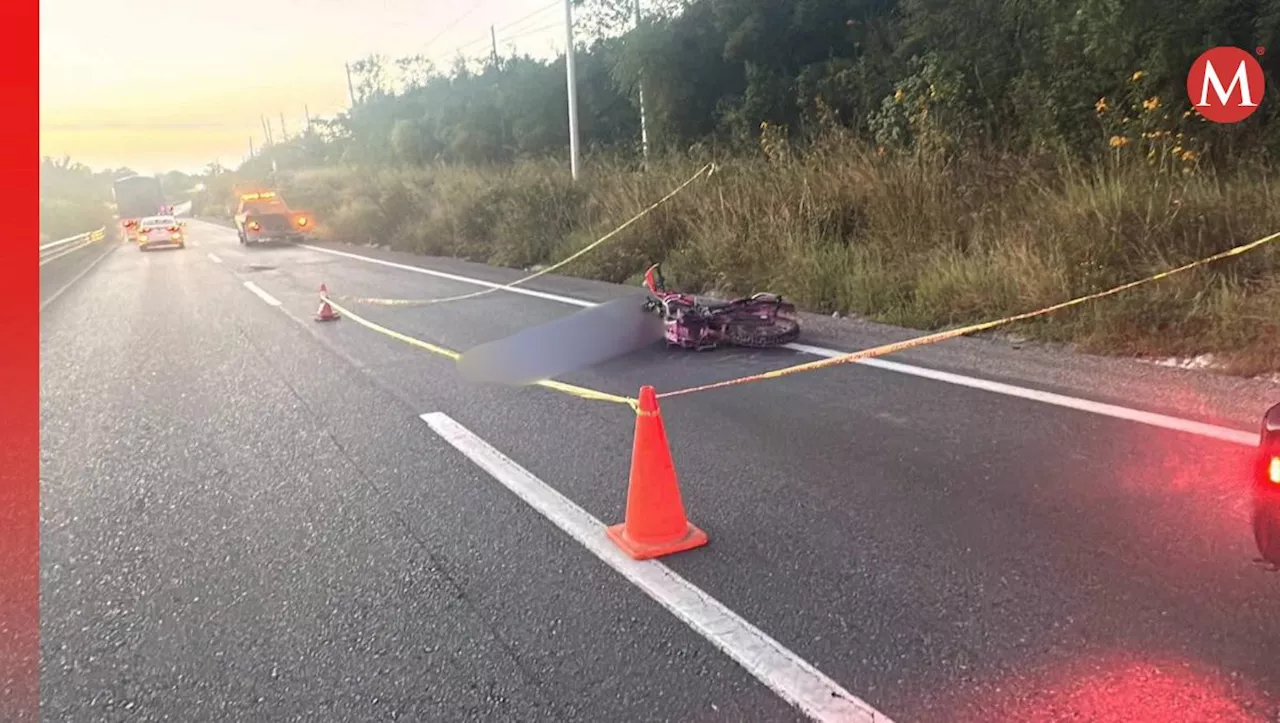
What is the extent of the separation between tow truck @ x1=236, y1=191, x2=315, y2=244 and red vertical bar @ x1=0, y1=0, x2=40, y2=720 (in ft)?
28.8

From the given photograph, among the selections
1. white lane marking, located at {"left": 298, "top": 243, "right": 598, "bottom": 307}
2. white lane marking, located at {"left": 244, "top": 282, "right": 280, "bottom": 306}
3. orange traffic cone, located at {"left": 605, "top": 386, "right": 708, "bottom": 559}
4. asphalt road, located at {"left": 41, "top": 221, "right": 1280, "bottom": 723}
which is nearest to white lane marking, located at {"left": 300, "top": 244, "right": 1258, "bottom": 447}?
asphalt road, located at {"left": 41, "top": 221, "right": 1280, "bottom": 723}

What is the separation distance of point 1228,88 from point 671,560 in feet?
45.1

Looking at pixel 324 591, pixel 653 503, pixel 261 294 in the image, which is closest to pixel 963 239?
pixel 653 503

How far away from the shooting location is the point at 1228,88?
13.7 m

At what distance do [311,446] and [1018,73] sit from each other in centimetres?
1684

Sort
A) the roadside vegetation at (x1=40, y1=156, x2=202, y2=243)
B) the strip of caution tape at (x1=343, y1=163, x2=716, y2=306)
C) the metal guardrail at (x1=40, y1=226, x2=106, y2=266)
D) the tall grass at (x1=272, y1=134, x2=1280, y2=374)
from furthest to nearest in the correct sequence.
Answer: the roadside vegetation at (x1=40, y1=156, x2=202, y2=243), the metal guardrail at (x1=40, y1=226, x2=106, y2=266), the strip of caution tape at (x1=343, y1=163, x2=716, y2=306), the tall grass at (x1=272, y1=134, x2=1280, y2=374)

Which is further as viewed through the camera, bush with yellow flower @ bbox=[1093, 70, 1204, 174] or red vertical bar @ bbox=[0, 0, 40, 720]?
bush with yellow flower @ bbox=[1093, 70, 1204, 174]

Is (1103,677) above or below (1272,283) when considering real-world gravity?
below

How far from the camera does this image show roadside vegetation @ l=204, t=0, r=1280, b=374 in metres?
7.87

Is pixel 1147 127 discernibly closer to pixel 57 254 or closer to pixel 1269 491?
pixel 1269 491

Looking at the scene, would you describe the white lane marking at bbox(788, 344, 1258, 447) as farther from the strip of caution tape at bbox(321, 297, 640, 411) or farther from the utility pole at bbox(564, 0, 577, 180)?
the utility pole at bbox(564, 0, 577, 180)

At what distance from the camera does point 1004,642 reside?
305cm

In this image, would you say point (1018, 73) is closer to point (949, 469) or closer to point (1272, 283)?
point (1272, 283)

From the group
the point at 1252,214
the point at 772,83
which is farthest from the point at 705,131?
the point at 1252,214
